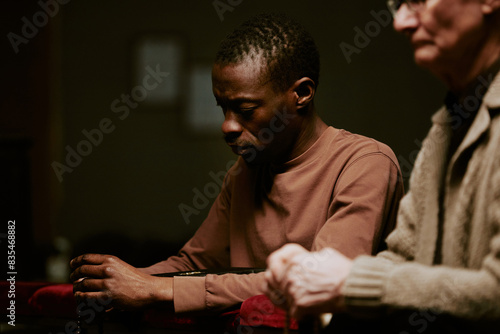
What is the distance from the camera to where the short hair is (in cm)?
156

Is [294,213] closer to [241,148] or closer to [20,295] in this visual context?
[241,148]

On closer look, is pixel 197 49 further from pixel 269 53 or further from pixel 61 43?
pixel 269 53

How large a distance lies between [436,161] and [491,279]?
28cm

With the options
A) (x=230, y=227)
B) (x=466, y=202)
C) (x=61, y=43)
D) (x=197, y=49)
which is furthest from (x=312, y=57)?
(x=61, y=43)

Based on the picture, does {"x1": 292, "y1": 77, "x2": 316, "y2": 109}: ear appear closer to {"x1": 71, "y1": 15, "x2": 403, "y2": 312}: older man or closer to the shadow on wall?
{"x1": 71, "y1": 15, "x2": 403, "y2": 312}: older man

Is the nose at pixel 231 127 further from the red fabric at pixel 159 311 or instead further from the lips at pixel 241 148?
the red fabric at pixel 159 311

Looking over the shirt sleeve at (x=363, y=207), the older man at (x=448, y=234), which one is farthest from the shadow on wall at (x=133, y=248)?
the older man at (x=448, y=234)

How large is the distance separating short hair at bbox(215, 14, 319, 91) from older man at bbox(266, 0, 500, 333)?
1.90ft

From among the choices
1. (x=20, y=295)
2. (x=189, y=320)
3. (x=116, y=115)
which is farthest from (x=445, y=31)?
(x=116, y=115)

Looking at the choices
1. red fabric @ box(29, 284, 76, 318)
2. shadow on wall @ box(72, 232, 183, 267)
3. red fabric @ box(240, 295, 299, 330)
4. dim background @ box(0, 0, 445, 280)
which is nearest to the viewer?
red fabric @ box(240, 295, 299, 330)

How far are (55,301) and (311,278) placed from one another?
3.42 ft

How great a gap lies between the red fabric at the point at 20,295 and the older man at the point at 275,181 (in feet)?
0.88

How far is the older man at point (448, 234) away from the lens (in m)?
0.83

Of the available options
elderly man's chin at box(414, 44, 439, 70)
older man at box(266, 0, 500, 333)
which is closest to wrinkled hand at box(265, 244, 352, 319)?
older man at box(266, 0, 500, 333)
